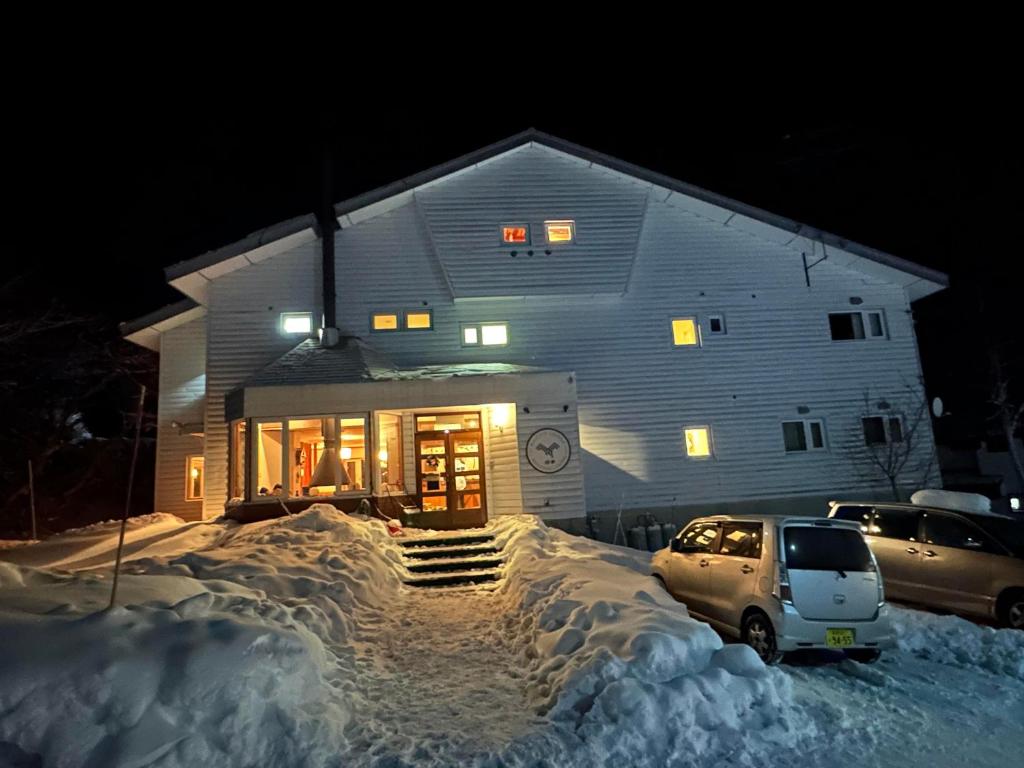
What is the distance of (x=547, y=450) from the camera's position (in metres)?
14.2

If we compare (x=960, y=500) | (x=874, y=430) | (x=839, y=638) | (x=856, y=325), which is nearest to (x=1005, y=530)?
(x=839, y=638)

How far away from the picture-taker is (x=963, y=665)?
6.85 meters

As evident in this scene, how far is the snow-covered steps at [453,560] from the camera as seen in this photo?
34.2 ft

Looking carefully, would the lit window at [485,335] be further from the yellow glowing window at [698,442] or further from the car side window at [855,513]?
the car side window at [855,513]

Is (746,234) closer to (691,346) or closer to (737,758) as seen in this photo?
(691,346)

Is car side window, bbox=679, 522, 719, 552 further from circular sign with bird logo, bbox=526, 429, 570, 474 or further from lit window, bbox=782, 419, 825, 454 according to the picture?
lit window, bbox=782, 419, 825, 454

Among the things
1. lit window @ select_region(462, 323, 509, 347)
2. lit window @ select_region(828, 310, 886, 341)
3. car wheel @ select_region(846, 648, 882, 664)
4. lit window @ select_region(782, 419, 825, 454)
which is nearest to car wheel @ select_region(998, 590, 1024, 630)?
car wheel @ select_region(846, 648, 882, 664)

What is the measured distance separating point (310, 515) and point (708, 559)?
7.41 m

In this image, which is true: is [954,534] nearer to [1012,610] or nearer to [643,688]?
Answer: [1012,610]

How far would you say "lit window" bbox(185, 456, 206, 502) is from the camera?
16953mm

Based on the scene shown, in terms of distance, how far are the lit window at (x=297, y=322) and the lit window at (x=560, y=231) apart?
271 inches

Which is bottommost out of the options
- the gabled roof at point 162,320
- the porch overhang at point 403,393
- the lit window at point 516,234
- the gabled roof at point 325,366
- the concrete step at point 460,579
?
the concrete step at point 460,579

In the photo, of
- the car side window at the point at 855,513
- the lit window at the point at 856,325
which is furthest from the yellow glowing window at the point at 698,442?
the car side window at the point at 855,513

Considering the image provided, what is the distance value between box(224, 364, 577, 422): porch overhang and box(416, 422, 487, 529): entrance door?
1.24 metres
